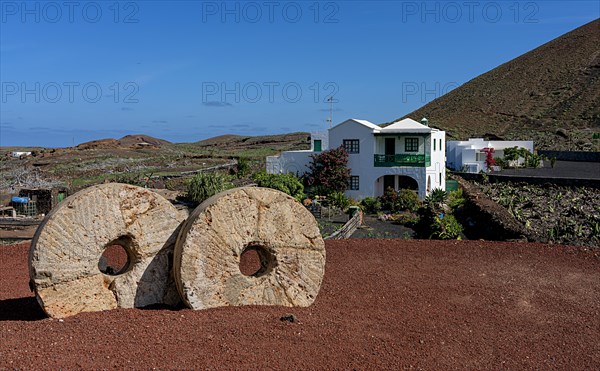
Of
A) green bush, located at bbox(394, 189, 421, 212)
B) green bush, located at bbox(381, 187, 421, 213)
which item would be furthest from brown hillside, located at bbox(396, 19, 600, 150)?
green bush, located at bbox(394, 189, 421, 212)

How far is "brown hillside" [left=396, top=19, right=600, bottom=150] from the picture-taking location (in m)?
79.8

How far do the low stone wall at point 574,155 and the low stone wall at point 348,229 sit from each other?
39.0 meters

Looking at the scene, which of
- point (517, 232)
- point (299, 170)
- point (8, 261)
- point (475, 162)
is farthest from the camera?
point (475, 162)

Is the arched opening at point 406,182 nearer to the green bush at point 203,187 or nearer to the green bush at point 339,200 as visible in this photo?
the green bush at point 339,200

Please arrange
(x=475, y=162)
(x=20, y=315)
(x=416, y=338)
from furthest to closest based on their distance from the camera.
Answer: (x=475, y=162)
(x=20, y=315)
(x=416, y=338)

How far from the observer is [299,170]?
35.3m

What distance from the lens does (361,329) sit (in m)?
9.34

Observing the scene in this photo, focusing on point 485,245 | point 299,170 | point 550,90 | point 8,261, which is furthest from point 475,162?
point 550,90

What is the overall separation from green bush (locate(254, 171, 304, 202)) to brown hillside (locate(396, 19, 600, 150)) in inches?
1726

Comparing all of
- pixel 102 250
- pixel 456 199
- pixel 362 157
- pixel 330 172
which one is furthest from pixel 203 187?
pixel 102 250

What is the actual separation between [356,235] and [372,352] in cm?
1470

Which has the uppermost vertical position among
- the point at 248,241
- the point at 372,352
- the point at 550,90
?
the point at 550,90

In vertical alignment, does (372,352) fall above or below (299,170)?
below

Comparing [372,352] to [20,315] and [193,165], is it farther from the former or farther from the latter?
[193,165]
